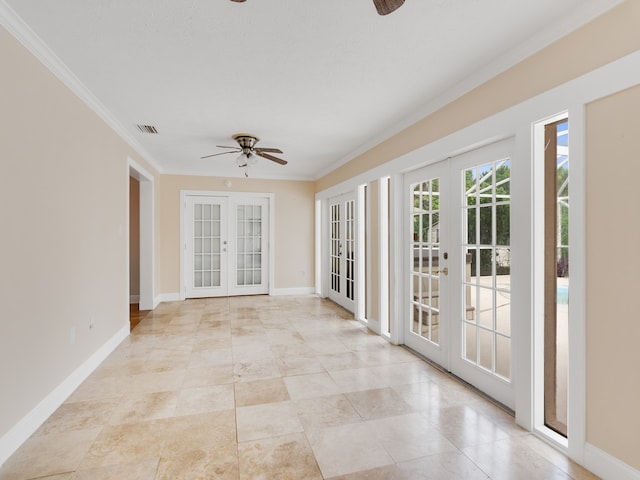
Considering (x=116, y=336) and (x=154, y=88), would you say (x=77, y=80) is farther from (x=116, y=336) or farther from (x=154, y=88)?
(x=116, y=336)

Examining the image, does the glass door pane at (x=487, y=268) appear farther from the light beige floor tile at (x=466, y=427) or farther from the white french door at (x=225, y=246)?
the white french door at (x=225, y=246)

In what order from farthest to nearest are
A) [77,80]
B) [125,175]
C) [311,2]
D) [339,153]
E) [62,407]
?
1. [339,153]
2. [125,175]
3. [77,80]
4. [62,407]
5. [311,2]

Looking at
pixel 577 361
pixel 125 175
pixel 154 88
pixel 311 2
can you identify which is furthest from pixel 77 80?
pixel 577 361

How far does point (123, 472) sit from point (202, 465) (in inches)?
15.8

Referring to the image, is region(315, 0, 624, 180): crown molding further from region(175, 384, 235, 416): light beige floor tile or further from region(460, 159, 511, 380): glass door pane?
region(175, 384, 235, 416): light beige floor tile

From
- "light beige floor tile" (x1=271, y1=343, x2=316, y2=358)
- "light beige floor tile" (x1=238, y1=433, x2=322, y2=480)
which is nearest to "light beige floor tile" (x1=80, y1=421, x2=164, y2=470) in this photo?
"light beige floor tile" (x1=238, y1=433, x2=322, y2=480)

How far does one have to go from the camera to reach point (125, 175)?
13.4 feet

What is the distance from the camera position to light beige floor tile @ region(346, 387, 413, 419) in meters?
2.36

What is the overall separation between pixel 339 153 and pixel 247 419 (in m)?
3.87

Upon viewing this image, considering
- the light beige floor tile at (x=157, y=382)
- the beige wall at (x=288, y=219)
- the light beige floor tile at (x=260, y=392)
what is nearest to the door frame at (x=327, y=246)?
the beige wall at (x=288, y=219)

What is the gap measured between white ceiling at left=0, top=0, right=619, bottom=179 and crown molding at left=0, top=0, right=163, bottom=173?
40 mm

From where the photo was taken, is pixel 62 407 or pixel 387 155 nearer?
pixel 62 407

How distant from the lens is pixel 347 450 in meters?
1.96

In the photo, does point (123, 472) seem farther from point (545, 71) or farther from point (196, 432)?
point (545, 71)
